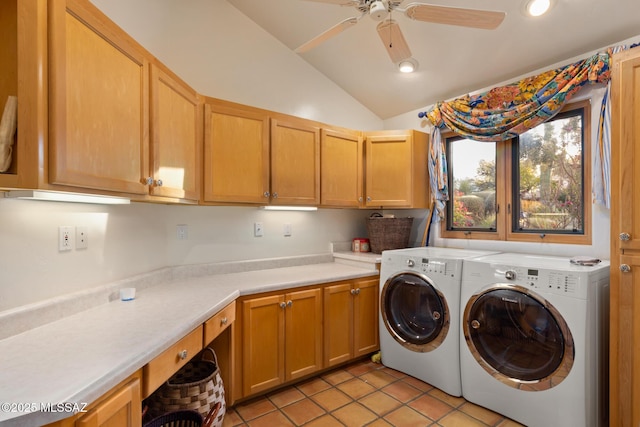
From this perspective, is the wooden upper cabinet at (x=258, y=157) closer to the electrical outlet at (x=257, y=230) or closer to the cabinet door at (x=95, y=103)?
the electrical outlet at (x=257, y=230)

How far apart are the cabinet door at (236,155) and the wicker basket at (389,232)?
124 centimetres

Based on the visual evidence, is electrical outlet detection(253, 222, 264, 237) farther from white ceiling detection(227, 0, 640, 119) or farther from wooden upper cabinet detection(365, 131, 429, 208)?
white ceiling detection(227, 0, 640, 119)

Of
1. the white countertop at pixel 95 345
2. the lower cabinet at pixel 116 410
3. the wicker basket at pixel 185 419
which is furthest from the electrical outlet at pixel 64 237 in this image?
the wicker basket at pixel 185 419

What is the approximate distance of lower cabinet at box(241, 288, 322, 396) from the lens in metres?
2.10

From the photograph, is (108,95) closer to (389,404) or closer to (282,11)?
(282,11)

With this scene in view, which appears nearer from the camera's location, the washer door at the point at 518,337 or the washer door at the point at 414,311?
the washer door at the point at 518,337

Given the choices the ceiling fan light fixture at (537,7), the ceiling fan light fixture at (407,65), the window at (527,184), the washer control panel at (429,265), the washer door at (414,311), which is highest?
the ceiling fan light fixture at (537,7)

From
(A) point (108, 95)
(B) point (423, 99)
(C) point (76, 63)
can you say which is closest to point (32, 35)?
(C) point (76, 63)

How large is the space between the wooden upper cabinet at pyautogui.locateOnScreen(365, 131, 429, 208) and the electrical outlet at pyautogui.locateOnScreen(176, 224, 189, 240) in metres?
1.63

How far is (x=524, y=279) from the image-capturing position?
1.90 metres

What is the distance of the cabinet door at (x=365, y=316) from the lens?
105 inches

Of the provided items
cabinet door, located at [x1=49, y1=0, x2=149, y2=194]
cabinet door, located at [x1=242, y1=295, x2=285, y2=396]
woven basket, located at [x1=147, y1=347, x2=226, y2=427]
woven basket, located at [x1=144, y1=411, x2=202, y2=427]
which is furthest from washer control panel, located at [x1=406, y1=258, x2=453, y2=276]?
cabinet door, located at [x1=49, y1=0, x2=149, y2=194]

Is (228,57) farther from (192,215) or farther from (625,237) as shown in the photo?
(625,237)

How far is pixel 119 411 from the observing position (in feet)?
3.36
